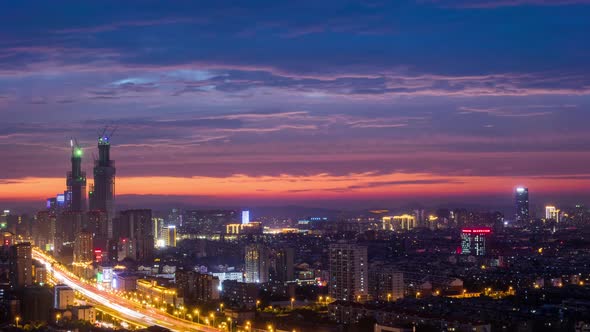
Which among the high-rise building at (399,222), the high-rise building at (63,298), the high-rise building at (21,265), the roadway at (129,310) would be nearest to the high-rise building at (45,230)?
the roadway at (129,310)

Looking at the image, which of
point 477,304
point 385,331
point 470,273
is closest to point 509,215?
point 470,273

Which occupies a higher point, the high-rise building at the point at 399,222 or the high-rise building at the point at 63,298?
the high-rise building at the point at 399,222

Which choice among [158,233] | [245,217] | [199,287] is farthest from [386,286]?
[245,217]

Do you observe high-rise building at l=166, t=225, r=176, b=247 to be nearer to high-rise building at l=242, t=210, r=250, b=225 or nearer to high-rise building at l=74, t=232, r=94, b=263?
high-rise building at l=74, t=232, r=94, b=263

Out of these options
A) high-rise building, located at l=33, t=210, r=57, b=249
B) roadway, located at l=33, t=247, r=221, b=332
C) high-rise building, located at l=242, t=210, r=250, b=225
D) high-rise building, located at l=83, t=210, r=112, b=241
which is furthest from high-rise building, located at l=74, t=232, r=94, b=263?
high-rise building, located at l=242, t=210, r=250, b=225

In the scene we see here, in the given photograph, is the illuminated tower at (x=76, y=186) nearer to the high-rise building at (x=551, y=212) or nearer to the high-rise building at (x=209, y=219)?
the high-rise building at (x=209, y=219)

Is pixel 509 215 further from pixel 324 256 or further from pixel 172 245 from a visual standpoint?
pixel 324 256
